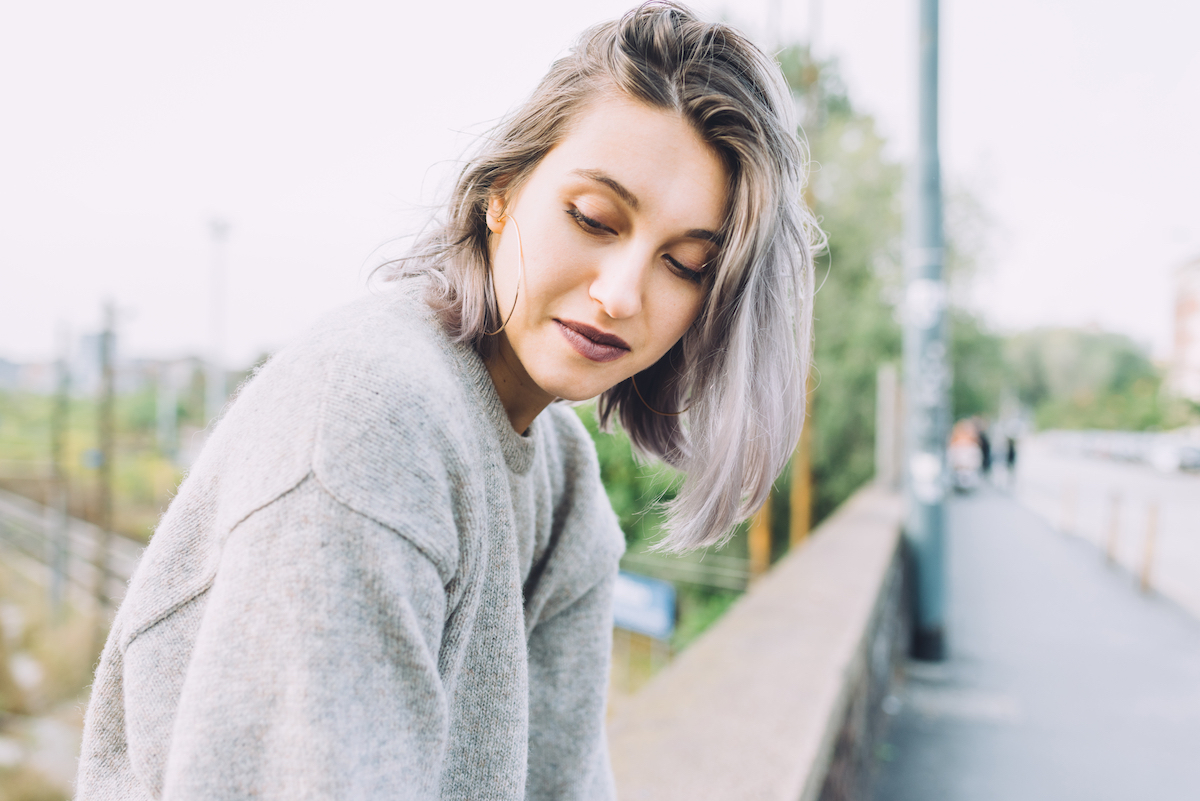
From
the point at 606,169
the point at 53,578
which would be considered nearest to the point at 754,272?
the point at 606,169

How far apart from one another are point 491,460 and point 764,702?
179 centimetres

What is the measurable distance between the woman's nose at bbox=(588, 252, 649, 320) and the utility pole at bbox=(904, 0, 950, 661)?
188 inches

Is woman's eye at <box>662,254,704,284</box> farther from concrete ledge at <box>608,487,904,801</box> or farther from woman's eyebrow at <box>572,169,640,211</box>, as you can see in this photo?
concrete ledge at <box>608,487,904,801</box>

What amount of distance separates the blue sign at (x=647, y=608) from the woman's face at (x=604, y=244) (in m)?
10.7

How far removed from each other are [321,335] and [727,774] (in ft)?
5.17

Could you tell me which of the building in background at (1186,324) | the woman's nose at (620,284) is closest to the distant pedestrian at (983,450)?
the building in background at (1186,324)

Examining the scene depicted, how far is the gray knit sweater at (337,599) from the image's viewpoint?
1.79 feet

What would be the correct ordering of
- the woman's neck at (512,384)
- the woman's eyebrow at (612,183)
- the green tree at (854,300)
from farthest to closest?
the green tree at (854,300) → the woman's neck at (512,384) → the woman's eyebrow at (612,183)

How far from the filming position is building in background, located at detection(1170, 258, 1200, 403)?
28.9m

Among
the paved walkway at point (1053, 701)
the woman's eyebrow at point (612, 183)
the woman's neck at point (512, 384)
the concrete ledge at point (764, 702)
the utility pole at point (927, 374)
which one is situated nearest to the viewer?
the woman's eyebrow at point (612, 183)

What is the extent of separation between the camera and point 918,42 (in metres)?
5.05

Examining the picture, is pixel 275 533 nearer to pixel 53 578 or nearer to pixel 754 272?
pixel 754 272

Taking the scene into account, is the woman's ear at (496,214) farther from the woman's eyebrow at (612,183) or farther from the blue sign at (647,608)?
the blue sign at (647,608)

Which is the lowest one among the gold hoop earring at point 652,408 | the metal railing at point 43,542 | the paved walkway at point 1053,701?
the metal railing at point 43,542
